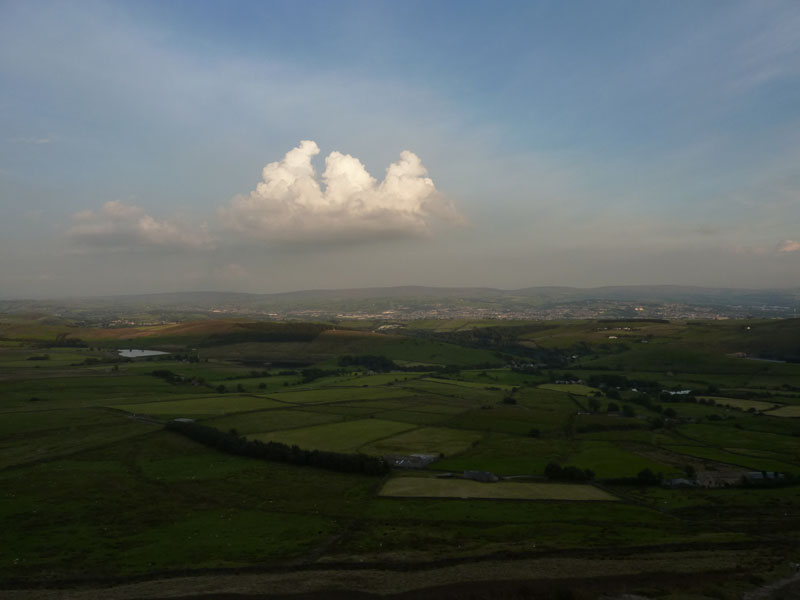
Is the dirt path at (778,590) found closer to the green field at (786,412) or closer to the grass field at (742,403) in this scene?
the green field at (786,412)

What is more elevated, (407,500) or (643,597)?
(643,597)

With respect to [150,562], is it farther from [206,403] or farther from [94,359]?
[94,359]

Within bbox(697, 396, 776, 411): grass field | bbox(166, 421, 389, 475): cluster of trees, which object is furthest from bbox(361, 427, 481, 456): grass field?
bbox(697, 396, 776, 411): grass field

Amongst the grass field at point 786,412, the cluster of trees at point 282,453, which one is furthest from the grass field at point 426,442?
the grass field at point 786,412

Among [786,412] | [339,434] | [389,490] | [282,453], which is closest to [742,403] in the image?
[786,412]

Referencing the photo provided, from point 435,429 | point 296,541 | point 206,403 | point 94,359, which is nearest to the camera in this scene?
point 296,541

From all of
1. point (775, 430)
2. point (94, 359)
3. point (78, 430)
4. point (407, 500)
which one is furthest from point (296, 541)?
point (94, 359)

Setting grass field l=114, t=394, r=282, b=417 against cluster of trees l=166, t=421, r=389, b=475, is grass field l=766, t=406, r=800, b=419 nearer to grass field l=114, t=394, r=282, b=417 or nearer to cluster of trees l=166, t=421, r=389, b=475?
cluster of trees l=166, t=421, r=389, b=475
